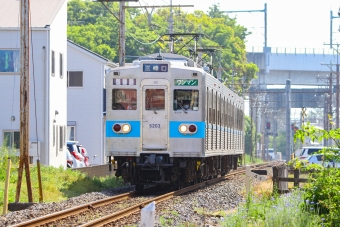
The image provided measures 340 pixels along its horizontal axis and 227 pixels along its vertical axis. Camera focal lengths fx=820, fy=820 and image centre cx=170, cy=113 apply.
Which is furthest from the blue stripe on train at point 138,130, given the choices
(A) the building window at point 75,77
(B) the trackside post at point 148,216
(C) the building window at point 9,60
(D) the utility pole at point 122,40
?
(A) the building window at point 75,77

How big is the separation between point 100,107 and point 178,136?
76.1ft

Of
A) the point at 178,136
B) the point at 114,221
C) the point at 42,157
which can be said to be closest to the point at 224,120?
the point at 178,136

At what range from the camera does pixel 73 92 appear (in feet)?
142

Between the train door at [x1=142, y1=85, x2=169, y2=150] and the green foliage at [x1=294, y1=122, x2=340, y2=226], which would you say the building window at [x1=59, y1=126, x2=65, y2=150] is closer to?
the train door at [x1=142, y1=85, x2=169, y2=150]

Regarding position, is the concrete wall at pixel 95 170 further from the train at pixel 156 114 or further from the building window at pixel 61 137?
the train at pixel 156 114

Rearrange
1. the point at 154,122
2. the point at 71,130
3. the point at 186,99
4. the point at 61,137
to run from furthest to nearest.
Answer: the point at 71,130 < the point at 61,137 < the point at 186,99 < the point at 154,122

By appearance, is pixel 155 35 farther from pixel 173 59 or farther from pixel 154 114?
pixel 154 114

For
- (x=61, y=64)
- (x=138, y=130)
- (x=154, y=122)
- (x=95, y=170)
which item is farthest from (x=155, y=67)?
(x=61, y=64)

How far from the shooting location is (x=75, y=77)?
4331 centimetres

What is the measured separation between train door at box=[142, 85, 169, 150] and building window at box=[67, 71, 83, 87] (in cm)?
2348

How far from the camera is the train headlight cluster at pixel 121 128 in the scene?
20.0 m

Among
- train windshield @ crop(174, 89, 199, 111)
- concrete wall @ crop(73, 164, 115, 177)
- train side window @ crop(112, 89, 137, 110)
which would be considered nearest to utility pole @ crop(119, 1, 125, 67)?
concrete wall @ crop(73, 164, 115, 177)

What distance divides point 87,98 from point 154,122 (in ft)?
76.7

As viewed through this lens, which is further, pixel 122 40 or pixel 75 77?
pixel 75 77
